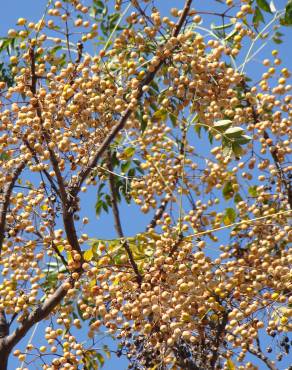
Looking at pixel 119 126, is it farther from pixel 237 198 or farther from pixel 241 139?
pixel 237 198

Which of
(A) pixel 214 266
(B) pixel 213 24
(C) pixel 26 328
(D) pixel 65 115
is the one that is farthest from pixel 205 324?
(B) pixel 213 24

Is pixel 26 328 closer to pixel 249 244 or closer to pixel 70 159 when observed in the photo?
pixel 70 159

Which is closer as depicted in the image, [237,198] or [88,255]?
[88,255]

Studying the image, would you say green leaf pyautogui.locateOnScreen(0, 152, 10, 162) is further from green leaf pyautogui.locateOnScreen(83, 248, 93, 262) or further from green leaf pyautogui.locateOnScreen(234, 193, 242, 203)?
green leaf pyautogui.locateOnScreen(234, 193, 242, 203)

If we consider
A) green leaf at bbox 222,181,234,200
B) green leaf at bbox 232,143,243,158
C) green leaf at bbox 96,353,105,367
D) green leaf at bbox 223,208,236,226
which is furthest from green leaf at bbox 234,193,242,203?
green leaf at bbox 96,353,105,367

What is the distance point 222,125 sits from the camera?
288 centimetres

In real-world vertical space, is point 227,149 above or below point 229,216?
above

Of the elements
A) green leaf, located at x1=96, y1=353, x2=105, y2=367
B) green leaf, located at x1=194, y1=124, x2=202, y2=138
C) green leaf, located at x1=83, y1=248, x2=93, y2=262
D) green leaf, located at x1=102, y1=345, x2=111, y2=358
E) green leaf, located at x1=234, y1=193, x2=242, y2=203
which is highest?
green leaf, located at x1=194, y1=124, x2=202, y2=138

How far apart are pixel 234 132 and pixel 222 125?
0.05 metres

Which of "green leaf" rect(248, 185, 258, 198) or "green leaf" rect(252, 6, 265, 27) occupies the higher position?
"green leaf" rect(252, 6, 265, 27)

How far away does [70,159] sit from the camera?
3104mm

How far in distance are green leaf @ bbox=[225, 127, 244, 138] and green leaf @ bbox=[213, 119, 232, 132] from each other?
0.05 feet

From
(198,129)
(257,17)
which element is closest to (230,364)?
(198,129)

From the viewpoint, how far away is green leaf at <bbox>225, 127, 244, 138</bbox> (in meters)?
2.87
